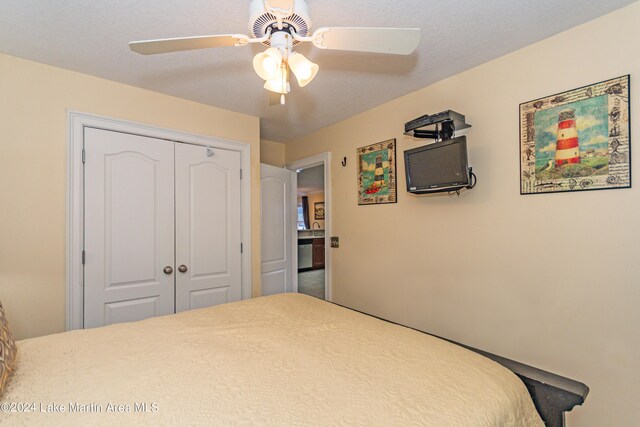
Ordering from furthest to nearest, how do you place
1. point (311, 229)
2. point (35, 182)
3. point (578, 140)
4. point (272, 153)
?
point (311, 229) → point (272, 153) → point (35, 182) → point (578, 140)

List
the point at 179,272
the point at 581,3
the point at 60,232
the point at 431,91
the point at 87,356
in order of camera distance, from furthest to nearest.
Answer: the point at 179,272, the point at 431,91, the point at 60,232, the point at 581,3, the point at 87,356

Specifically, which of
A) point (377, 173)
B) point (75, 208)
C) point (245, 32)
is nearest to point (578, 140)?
point (377, 173)

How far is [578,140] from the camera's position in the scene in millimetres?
1565

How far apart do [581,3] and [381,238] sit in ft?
6.18

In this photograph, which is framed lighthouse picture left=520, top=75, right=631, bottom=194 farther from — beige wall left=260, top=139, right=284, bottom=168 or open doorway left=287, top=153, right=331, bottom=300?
beige wall left=260, top=139, right=284, bottom=168

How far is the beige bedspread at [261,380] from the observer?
2.67 ft

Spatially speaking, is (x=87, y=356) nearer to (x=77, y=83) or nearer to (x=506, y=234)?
(x=77, y=83)

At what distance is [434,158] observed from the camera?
201 cm

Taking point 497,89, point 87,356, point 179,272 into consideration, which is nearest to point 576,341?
point 497,89

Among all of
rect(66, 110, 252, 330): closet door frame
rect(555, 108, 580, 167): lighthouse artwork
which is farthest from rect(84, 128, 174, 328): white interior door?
rect(555, 108, 580, 167): lighthouse artwork

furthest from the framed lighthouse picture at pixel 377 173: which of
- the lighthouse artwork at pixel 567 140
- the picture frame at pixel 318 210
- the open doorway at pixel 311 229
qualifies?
the picture frame at pixel 318 210

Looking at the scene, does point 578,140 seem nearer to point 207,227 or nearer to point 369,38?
point 369,38

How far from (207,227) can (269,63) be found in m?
1.84

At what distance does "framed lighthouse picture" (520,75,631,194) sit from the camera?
1.44 m
